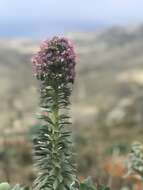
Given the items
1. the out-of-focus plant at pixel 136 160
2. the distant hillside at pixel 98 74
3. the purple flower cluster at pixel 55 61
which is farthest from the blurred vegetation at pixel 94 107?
the out-of-focus plant at pixel 136 160

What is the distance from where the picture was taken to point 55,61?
4488 mm

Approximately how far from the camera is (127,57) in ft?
423

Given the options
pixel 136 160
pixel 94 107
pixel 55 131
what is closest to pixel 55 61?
pixel 55 131

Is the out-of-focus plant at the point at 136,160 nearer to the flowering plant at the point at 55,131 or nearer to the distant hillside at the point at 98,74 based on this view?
the flowering plant at the point at 55,131

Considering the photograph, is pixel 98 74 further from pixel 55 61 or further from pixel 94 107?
pixel 55 61

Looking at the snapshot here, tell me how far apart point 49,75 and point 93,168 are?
13.3 m

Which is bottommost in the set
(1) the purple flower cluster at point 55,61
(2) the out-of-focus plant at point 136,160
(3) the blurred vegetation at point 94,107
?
(2) the out-of-focus plant at point 136,160

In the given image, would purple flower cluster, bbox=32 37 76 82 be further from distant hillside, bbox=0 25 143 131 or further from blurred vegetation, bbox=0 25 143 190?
distant hillside, bbox=0 25 143 131

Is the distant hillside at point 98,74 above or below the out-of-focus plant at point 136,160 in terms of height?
above

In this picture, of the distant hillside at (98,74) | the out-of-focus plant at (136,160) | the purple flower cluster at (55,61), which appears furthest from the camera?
the distant hillside at (98,74)

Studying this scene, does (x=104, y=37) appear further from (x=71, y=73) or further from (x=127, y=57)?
(x=71, y=73)

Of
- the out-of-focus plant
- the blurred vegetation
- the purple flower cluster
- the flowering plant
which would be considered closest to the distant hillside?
the blurred vegetation

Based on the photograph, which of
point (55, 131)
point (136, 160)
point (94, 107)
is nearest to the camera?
point (55, 131)

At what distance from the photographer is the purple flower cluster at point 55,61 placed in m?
4.47
